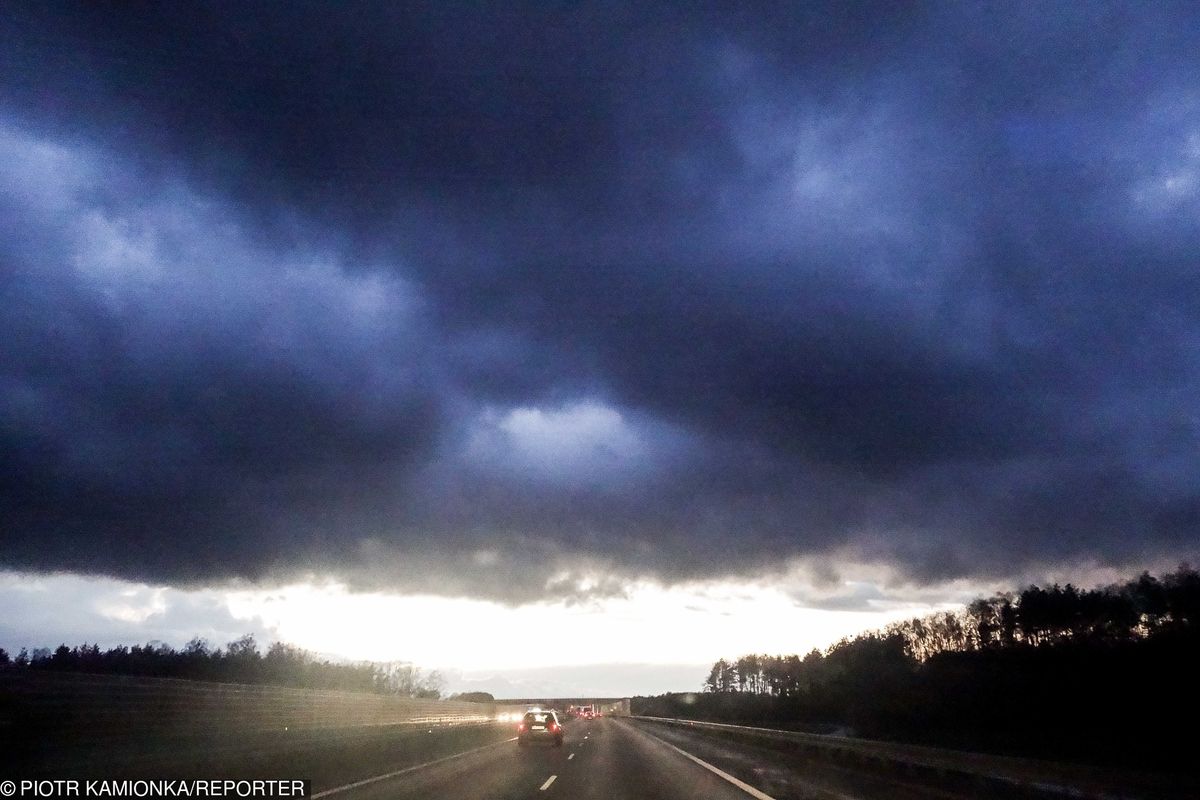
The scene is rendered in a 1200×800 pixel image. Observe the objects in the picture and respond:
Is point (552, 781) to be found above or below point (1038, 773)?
below

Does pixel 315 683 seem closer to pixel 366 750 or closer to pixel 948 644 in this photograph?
pixel 366 750

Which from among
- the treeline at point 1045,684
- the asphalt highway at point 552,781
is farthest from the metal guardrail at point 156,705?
the treeline at point 1045,684

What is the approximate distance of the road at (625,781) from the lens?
18281 mm

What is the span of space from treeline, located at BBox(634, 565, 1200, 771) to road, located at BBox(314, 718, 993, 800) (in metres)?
22.6

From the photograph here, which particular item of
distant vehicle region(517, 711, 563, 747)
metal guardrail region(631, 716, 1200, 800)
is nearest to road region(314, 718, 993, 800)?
metal guardrail region(631, 716, 1200, 800)

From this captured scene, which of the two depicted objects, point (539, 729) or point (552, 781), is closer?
point (552, 781)

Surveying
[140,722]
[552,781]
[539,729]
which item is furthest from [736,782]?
[539,729]

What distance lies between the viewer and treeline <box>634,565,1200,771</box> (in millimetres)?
65938

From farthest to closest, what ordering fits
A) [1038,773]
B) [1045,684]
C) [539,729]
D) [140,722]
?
1. [1045,684]
2. [539,729]
3. [140,722]
4. [1038,773]

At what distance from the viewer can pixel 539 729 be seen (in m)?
41.9

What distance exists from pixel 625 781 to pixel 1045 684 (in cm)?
7841

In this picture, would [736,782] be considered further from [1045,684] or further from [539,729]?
[1045,684]

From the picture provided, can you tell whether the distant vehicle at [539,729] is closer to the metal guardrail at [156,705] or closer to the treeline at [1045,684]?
the metal guardrail at [156,705]

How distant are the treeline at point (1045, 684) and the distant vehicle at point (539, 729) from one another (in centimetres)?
2776
